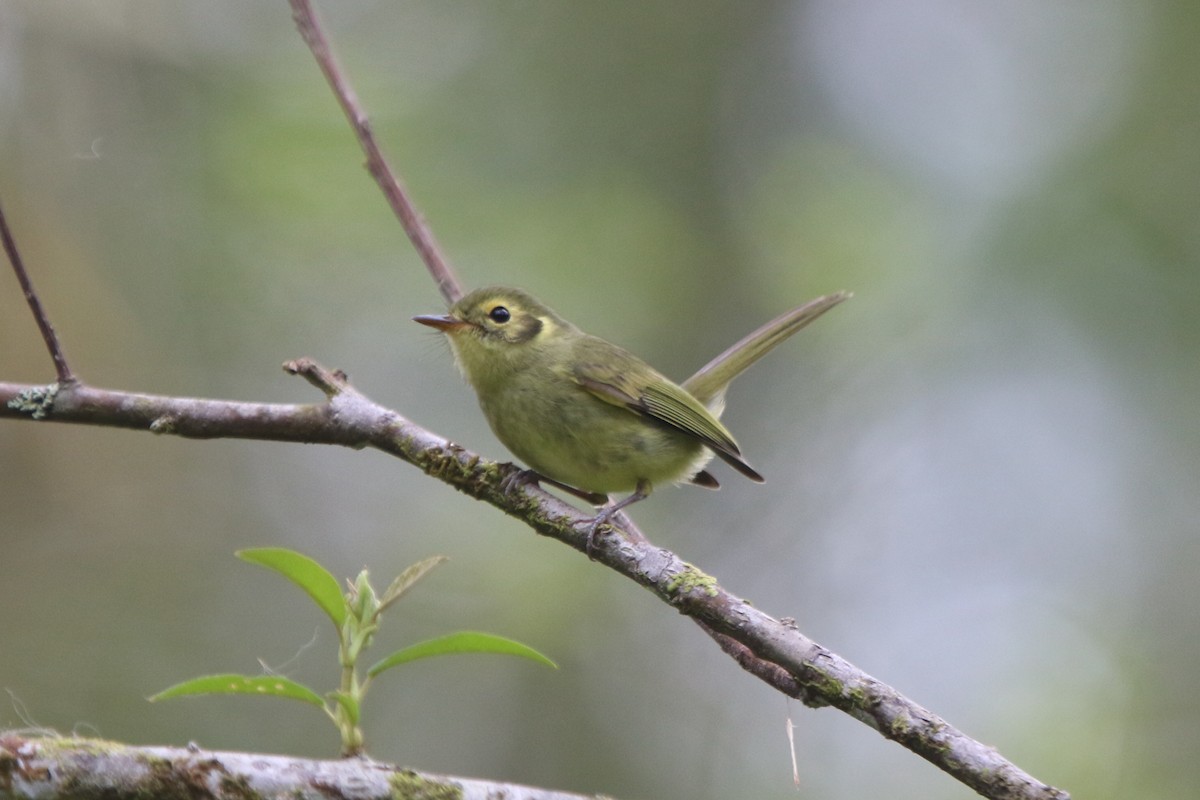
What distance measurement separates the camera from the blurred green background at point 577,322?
6.03 metres

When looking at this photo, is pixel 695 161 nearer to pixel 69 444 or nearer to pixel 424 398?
pixel 424 398

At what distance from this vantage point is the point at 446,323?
426 cm

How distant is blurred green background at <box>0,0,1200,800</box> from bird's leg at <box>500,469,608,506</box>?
1840 mm

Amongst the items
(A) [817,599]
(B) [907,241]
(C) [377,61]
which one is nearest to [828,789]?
(A) [817,599]

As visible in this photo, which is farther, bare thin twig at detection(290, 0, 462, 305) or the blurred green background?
the blurred green background

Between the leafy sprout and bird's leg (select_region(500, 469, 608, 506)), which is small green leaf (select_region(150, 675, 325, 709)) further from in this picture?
bird's leg (select_region(500, 469, 608, 506))

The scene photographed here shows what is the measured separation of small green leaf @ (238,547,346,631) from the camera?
6.25ft

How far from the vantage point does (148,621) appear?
22.0 feet

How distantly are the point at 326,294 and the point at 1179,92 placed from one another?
6387mm

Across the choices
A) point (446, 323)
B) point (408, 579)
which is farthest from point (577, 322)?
point (408, 579)

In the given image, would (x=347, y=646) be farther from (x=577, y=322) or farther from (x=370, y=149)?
(x=577, y=322)

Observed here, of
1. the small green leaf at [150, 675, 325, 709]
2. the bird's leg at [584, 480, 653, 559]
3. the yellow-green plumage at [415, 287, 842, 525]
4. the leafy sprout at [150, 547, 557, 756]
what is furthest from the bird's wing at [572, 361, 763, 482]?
the small green leaf at [150, 675, 325, 709]

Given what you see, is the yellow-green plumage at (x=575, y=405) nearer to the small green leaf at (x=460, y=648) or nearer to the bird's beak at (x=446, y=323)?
the bird's beak at (x=446, y=323)

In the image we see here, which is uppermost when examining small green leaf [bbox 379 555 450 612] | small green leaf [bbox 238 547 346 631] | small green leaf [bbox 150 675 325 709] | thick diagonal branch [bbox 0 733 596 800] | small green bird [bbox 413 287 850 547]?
small green bird [bbox 413 287 850 547]
